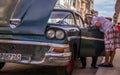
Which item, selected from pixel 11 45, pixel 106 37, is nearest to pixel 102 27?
pixel 106 37

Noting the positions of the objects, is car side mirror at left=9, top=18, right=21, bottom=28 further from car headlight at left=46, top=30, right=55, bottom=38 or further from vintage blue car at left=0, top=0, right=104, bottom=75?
car headlight at left=46, top=30, right=55, bottom=38

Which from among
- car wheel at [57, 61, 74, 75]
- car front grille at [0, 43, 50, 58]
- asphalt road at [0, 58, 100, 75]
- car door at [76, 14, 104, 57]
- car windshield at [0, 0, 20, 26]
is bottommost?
asphalt road at [0, 58, 100, 75]

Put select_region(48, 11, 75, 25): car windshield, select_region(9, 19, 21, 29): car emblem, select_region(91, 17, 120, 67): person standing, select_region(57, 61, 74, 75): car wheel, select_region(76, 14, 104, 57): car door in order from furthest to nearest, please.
Answer: select_region(91, 17, 120, 67): person standing < select_region(76, 14, 104, 57): car door < select_region(48, 11, 75, 25): car windshield < select_region(57, 61, 74, 75): car wheel < select_region(9, 19, 21, 29): car emblem

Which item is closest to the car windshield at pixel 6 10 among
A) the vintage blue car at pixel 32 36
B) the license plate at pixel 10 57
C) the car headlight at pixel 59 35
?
the vintage blue car at pixel 32 36

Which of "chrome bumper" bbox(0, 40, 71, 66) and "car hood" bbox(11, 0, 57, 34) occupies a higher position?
"car hood" bbox(11, 0, 57, 34)

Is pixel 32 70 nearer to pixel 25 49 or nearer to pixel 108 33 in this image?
pixel 108 33

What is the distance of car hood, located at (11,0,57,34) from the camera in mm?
7645

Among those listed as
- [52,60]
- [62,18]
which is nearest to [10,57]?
[52,60]

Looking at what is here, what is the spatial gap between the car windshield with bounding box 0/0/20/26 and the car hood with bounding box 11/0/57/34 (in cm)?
12

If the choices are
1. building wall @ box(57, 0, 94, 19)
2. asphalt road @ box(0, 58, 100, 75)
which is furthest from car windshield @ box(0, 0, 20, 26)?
building wall @ box(57, 0, 94, 19)

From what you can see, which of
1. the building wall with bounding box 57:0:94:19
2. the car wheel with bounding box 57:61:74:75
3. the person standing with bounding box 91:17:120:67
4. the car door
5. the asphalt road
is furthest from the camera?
the building wall with bounding box 57:0:94:19

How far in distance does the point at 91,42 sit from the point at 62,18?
0.99 metres

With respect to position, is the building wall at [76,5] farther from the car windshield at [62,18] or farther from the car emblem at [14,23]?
the car emblem at [14,23]

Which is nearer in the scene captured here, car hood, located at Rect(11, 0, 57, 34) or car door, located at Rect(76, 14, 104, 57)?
car hood, located at Rect(11, 0, 57, 34)
